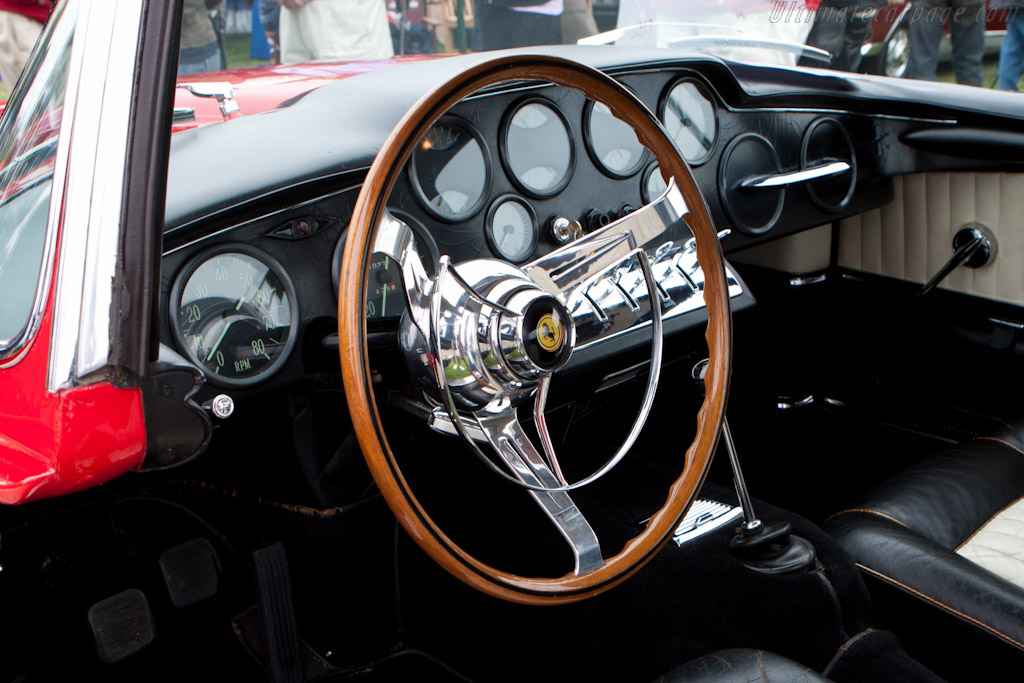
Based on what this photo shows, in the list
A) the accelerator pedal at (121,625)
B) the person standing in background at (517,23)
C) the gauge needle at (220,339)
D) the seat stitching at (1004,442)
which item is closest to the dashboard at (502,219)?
the gauge needle at (220,339)

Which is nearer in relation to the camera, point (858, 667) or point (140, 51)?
point (140, 51)

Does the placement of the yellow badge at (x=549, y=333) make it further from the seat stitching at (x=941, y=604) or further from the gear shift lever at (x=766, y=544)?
the seat stitching at (x=941, y=604)

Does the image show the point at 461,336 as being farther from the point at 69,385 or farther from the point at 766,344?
the point at 766,344

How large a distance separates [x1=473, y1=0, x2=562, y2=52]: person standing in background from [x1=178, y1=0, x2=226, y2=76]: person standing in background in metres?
0.69

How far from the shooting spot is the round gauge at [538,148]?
1.56m

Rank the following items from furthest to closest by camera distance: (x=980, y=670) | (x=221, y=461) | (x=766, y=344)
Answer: (x=766, y=344) → (x=221, y=461) → (x=980, y=670)

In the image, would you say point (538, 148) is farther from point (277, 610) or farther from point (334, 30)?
point (334, 30)

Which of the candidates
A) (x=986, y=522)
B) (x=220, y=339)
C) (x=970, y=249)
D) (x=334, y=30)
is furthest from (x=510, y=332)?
(x=334, y=30)

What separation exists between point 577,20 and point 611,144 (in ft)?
1.74

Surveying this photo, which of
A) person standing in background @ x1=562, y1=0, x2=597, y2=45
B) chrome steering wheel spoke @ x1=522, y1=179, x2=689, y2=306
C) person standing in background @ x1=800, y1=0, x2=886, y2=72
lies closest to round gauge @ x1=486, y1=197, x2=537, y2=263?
chrome steering wheel spoke @ x1=522, y1=179, x2=689, y2=306

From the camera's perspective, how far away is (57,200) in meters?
0.94

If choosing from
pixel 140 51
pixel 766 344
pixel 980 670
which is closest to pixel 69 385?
pixel 140 51

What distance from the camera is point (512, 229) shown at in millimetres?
1548

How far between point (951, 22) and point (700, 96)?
137cm
